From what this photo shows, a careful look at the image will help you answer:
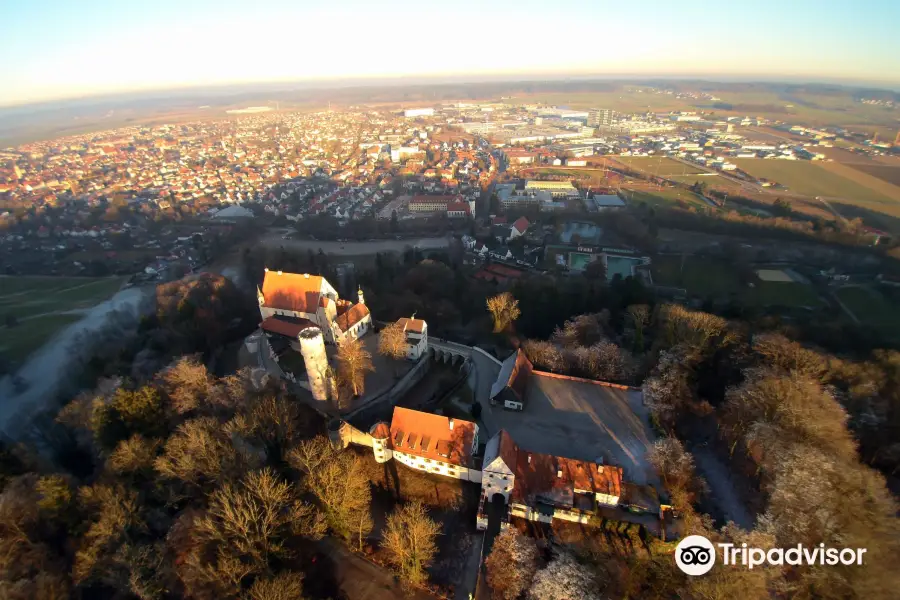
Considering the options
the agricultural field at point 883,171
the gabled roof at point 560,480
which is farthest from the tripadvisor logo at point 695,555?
the agricultural field at point 883,171

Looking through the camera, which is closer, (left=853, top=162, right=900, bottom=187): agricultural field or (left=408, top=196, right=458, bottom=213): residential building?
(left=408, top=196, right=458, bottom=213): residential building

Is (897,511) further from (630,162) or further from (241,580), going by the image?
(630,162)

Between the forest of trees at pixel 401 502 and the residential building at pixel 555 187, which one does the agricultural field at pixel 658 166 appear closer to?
the residential building at pixel 555 187

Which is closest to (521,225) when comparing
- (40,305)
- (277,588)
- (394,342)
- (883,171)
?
(394,342)

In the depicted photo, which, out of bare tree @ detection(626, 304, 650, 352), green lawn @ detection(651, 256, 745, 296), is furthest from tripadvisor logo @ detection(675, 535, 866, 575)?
green lawn @ detection(651, 256, 745, 296)

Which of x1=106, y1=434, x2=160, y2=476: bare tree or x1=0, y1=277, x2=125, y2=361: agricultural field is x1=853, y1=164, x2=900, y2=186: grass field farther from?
x1=0, y1=277, x2=125, y2=361: agricultural field
